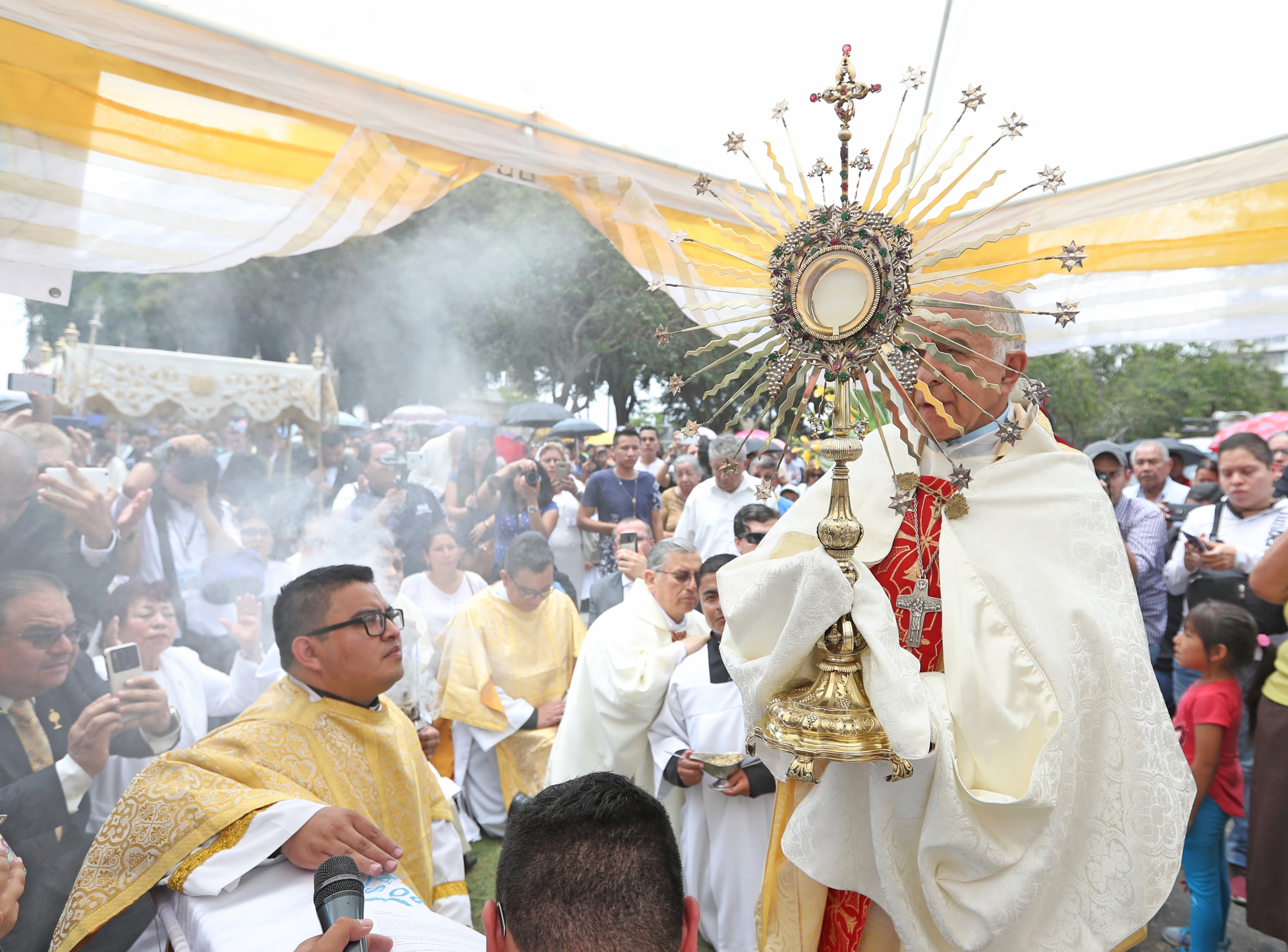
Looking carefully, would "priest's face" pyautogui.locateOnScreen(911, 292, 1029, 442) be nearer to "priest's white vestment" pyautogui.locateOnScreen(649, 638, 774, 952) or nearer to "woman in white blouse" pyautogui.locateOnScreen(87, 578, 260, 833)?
"priest's white vestment" pyautogui.locateOnScreen(649, 638, 774, 952)

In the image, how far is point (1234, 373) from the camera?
33.3 metres

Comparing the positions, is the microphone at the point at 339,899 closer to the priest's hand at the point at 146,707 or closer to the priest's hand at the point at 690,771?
the priest's hand at the point at 146,707

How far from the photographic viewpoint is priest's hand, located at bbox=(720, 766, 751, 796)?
3.47 metres

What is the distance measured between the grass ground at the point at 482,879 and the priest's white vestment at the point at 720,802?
0.27 meters

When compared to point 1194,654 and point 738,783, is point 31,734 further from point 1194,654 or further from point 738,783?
point 1194,654

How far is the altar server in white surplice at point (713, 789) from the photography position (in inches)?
145

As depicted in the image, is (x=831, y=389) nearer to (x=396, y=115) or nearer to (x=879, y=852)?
(x=879, y=852)

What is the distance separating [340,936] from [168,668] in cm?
292

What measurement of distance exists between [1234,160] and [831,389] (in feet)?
9.63


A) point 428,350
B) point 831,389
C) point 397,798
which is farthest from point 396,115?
point 428,350

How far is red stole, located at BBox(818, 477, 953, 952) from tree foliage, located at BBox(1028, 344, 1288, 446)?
22.7 meters

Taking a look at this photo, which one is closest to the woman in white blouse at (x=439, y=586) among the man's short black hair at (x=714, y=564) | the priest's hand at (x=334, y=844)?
the man's short black hair at (x=714, y=564)

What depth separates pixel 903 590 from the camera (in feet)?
7.02

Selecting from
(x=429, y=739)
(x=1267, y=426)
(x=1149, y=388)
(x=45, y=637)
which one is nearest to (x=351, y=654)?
(x=45, y=637)
